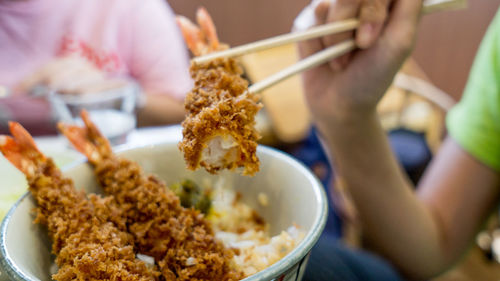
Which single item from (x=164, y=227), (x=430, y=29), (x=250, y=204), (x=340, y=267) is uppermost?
(x=164, y=227)

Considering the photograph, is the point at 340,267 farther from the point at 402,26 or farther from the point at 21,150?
the point at 21,150

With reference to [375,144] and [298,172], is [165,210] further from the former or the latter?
[375,144]

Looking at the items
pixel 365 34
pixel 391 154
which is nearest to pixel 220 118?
pixel 365 34

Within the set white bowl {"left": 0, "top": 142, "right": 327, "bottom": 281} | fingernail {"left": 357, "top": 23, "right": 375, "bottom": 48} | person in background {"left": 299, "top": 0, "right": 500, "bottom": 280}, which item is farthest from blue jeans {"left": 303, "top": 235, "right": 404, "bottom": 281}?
fingernail {"left": 357, "top": 23, "right": 375, "bottom": 48}

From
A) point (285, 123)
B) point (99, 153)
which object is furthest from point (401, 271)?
point (285, 123)

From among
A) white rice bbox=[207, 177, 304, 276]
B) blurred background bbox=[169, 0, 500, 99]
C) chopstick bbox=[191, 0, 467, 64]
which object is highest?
chopstick bbox=[191, 0, 467, 64]

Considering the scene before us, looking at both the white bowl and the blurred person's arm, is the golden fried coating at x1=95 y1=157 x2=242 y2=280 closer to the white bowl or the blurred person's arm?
the white bowl

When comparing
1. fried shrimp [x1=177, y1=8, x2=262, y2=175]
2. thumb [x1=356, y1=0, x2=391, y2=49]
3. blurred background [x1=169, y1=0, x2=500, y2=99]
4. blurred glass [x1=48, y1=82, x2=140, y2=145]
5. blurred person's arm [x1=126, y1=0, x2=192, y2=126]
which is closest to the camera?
fried shrimp [x1=177, y1=8, x2=262, y2=175]
